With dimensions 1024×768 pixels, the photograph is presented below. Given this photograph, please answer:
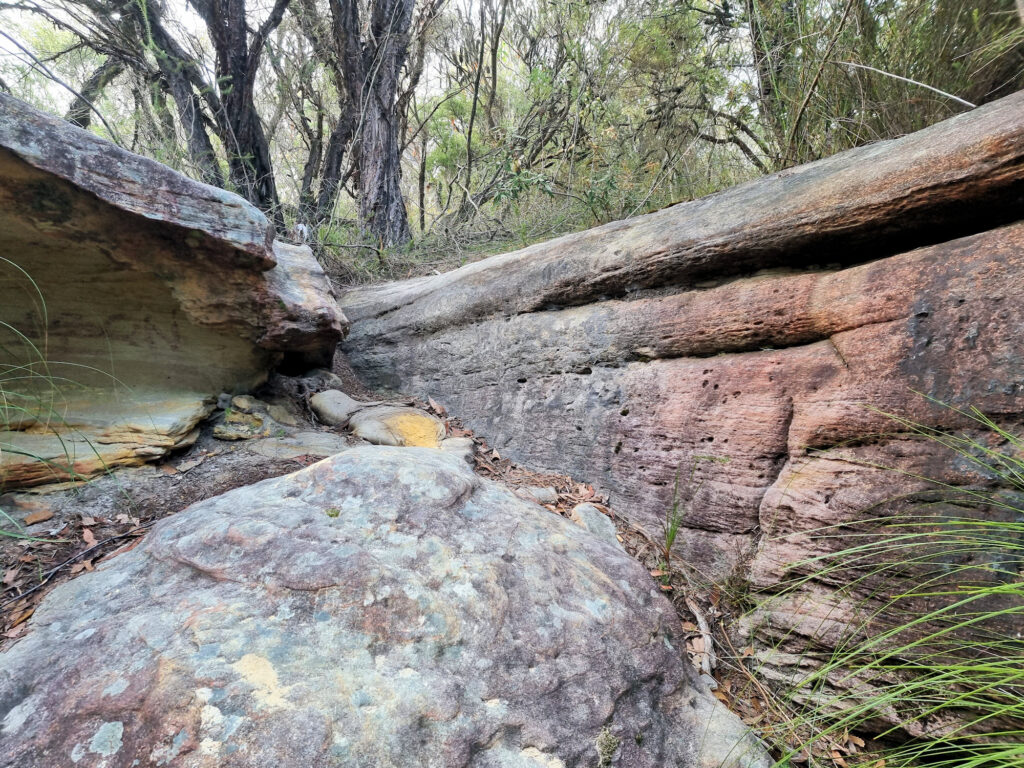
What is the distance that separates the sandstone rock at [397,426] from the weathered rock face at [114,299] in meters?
0.62

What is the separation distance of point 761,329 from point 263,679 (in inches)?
77.3

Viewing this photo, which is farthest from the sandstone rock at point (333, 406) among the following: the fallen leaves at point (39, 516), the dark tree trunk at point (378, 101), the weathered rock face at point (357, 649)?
the dark tree trunk at point (378, 101)

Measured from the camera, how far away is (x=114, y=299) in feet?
7.98

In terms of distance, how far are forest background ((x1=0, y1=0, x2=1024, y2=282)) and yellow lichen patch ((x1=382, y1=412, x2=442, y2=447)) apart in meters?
2.00

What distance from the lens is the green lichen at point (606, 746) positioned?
3.90ft

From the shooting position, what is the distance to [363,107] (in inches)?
204

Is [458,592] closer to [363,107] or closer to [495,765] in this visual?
[495,765]

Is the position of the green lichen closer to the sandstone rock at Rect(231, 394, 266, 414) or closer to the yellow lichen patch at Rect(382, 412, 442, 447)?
the yellow lichen patch at Rect(382, 412, 442, 447)

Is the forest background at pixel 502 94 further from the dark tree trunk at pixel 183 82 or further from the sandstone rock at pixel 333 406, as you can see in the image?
the sandstone rock at pixel 333 406

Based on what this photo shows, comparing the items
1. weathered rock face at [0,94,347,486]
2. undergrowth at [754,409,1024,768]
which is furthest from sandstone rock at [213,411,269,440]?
undergrowth at [754,409,1024,768]

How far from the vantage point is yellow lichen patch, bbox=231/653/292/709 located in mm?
1072

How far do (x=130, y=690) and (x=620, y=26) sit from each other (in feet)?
18.0

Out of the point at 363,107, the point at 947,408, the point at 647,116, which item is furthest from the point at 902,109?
the point at 363,107

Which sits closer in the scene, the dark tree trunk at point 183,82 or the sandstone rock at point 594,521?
the sandstone rock at point 594,521
